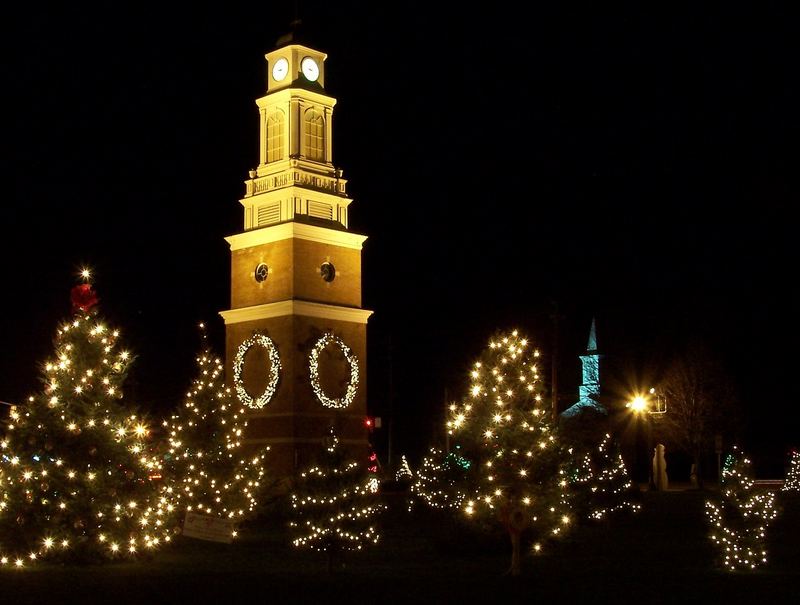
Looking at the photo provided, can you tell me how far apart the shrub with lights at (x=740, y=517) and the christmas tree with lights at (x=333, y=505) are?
20.9 ft

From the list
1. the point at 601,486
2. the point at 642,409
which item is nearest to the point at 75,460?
the point at 601,486

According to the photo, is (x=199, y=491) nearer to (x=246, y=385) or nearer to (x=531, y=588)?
(x=531, y=588)

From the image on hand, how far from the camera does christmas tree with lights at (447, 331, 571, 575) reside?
23.9 meters

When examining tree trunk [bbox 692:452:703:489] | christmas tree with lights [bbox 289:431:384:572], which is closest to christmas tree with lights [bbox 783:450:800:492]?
tree trunk [bbox 692:452:703:489]

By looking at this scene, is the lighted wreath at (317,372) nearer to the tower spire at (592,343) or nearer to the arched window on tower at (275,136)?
the arched window on tower at (275,136)

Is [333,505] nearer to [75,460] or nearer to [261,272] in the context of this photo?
[75,460]

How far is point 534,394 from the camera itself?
25.1 meters

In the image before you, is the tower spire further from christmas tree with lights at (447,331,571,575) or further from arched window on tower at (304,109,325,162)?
christmas tree with lights at (447,331,571,575)

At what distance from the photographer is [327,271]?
5281 cm

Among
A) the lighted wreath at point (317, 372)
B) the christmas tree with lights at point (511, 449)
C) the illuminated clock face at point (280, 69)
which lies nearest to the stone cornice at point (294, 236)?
the lighted wreath at point (317, 372)

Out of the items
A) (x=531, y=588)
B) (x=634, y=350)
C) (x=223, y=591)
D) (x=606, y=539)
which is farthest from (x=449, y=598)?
(x=634, y=350)

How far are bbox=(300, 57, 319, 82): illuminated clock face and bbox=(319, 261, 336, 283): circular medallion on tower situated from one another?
7.68 m

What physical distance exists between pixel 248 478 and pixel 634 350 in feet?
120

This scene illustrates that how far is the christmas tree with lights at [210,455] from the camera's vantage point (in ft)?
110
